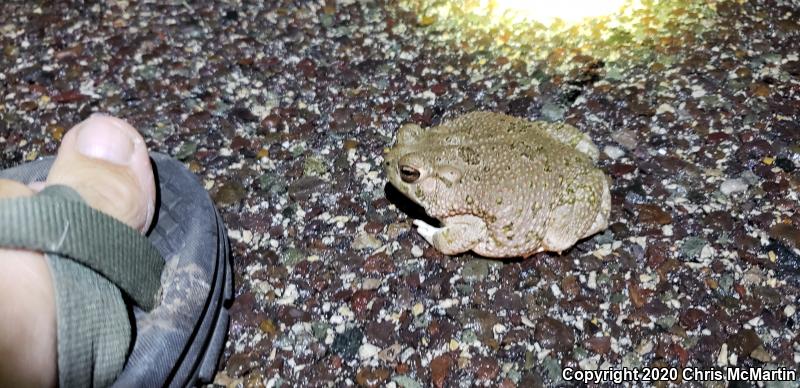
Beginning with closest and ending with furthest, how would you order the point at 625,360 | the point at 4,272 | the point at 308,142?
the point at 4,272 < the point at 625,360 < the point at 308,142

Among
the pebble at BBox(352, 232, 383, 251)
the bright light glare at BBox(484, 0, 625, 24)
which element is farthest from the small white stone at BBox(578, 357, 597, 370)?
the bright light glare at BBox(484, 0, 625, 24)

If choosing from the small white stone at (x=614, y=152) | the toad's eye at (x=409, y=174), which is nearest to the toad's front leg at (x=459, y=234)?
the toad's eye at (x=409, y=174)

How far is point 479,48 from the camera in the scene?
211cm

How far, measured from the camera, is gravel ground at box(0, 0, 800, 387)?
57.1 inches

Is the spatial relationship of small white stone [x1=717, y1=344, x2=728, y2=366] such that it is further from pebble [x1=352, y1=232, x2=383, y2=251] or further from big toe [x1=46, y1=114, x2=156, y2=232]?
big toe [x1=46, y1=114, x2=156, y2=232]

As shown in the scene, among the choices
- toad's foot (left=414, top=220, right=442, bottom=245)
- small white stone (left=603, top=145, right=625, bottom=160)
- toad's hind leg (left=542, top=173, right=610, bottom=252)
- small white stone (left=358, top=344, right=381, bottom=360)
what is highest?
toad's hind leg (left=542, top=173, right=610, bottom=252)

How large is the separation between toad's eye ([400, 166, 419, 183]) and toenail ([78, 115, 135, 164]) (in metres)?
0.60

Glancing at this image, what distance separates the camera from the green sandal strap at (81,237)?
109 centimetres

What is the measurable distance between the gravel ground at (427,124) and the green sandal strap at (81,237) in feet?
0.97

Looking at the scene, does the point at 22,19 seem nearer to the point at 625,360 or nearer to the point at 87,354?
the point at 87,354

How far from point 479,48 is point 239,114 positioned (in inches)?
30.1

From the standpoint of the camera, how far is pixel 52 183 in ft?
4.31

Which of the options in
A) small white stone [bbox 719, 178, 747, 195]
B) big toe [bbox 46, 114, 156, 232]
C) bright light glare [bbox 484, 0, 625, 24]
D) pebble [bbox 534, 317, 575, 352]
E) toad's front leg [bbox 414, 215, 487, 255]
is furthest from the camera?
bright light glare [bbox 484, 0, 625, 24]

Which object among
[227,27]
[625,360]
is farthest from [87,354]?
[227,27]
